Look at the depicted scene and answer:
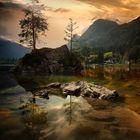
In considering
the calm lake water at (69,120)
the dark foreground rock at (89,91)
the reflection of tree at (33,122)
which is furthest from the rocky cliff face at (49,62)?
the reflection of tree at (33,122)

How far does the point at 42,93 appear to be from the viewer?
24609 mm

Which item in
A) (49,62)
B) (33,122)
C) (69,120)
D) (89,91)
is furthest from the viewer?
(49,62)

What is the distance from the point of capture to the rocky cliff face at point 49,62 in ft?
Answer: 216

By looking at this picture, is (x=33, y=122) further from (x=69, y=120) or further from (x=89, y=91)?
(x=89, y=91)

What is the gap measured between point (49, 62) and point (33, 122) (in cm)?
5327

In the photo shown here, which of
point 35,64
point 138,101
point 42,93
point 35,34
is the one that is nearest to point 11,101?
point 42,93

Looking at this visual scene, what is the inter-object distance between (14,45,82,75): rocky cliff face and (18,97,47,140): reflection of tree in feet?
151

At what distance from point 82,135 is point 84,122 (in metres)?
2.38

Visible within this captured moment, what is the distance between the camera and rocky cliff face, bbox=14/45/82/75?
216 feet

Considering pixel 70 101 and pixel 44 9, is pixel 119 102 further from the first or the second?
pixel 44 9

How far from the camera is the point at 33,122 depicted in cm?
1459

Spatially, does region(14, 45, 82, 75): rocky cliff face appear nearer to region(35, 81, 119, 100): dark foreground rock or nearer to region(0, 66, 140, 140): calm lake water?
region(35, 81, 119, 100): dark foreground rock

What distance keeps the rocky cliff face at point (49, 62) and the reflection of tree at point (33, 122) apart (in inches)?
1813

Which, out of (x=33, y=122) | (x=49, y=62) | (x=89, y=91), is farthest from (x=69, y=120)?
(x=49, y=62)
